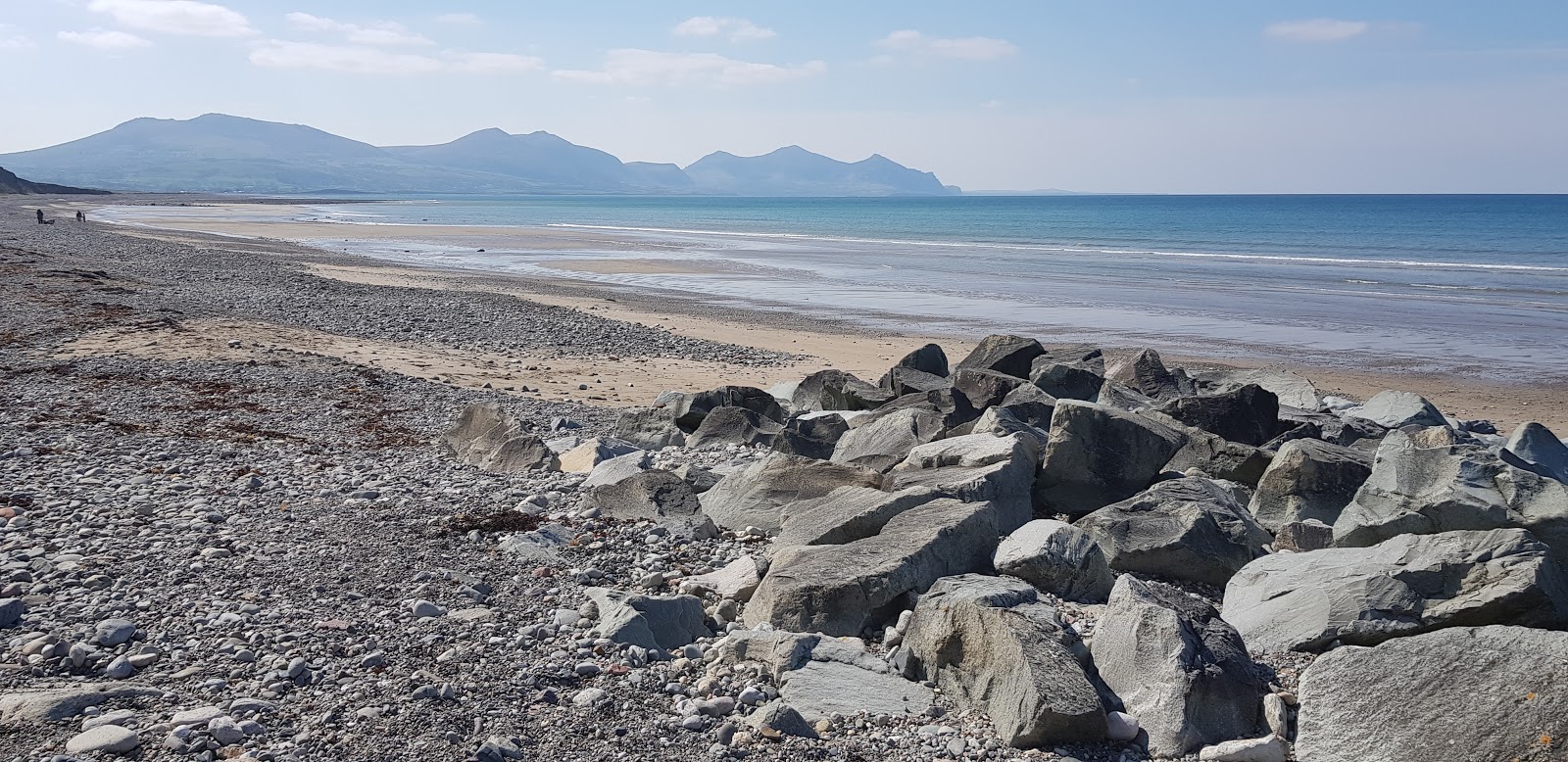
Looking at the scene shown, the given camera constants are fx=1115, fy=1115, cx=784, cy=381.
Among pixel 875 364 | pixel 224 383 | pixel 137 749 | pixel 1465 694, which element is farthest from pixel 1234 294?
pixel 137 749

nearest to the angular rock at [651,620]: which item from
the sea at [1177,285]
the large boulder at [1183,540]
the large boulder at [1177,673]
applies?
the large boulder at [1177,673]

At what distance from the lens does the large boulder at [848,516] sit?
6.79 metres

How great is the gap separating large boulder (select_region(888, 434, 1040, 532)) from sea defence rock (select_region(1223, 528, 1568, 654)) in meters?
1.73

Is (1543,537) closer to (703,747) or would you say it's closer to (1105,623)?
(1105,623)

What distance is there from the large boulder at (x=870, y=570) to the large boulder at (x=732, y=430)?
4.41 meters

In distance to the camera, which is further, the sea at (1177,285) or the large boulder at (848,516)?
the sea at (1177,285)

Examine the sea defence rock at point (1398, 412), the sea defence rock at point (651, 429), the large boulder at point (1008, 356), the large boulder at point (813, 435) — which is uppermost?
the large boulder at point (1008, 356)

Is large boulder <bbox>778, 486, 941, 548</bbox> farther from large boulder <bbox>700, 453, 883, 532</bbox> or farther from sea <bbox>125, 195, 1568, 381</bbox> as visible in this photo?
sea <bbox>125, 195, 1568, 381</bbox>


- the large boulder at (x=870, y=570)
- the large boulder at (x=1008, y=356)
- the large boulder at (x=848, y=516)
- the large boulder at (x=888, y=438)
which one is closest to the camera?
the large boulder at (x=870, y=570)

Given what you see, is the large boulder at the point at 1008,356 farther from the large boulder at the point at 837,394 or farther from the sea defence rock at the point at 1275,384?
the sea defence rock at the point at 1275,384

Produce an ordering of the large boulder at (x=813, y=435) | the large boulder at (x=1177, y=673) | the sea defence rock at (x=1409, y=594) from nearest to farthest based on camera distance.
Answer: the large boulder at (x=1177, y=673), the sea defence rock at (x=1409, y=594), the large boulder at (x=813, y=435)

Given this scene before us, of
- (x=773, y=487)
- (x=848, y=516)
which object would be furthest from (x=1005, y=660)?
(x=773, y=487)

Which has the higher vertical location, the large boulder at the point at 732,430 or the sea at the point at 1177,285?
the sea at the point at 1177,285

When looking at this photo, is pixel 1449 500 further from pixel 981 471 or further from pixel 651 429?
pixel 651 429
